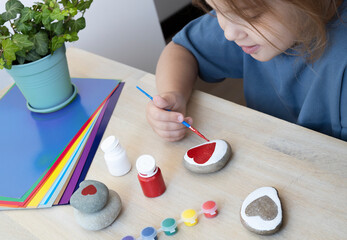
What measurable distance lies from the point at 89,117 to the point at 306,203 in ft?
1.71

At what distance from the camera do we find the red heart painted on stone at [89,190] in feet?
2.19

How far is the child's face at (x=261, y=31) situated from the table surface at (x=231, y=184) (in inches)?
5.1

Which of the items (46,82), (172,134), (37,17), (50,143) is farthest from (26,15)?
(172,134)

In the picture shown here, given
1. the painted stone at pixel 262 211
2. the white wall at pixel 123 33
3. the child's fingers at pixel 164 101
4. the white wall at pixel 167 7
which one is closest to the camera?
the painted stone at pixel 262 211

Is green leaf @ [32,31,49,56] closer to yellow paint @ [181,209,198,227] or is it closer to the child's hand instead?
the child's hand

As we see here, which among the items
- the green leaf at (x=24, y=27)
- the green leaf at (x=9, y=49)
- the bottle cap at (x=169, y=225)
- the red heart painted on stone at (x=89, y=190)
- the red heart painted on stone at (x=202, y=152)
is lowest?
the red heart painted on stone at (x=202, y=152)

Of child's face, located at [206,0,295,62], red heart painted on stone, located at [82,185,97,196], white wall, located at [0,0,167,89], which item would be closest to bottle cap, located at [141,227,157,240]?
red heart painted on stone, located at [82,185,97,196]

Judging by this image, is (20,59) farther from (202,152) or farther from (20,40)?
(202,152)

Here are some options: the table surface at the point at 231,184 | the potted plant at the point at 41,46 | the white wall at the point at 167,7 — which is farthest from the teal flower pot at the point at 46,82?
the white wall at the point at 167,7

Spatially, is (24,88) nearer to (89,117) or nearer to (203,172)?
(89,117)

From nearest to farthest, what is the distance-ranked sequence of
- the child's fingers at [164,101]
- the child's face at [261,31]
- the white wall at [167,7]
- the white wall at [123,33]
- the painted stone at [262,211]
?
the painted stone at [262,211], the child's face at [261,31], the child's fingers at [164,101], the white wall at [123,33], the white wall at [167,7]

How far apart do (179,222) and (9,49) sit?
1.63ft

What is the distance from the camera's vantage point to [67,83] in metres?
0.98

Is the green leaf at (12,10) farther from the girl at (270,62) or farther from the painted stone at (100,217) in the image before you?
the painted stone at (100,217)
